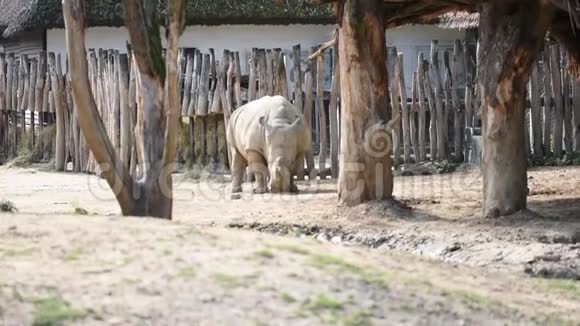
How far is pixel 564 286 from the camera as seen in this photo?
7223 mm

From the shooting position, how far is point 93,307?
15.9 ft

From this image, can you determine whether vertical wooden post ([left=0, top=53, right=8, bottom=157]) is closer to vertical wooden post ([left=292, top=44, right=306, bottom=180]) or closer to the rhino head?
vertical wooden post ([left=292, top=44, right=306, bottom=180])

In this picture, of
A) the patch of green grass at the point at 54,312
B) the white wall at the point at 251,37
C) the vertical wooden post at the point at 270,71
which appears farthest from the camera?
the white wall at the point at 251,37

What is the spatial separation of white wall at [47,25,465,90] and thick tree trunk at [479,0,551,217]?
1433 cm

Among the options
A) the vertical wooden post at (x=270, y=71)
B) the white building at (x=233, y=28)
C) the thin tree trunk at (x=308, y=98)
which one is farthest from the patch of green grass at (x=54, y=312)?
the white building at (x=233, y=28)

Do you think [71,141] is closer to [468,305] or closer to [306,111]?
[306,111]

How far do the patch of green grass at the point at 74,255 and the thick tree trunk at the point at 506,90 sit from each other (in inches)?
209

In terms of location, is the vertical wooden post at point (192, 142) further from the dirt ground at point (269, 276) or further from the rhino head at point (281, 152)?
the dirt ground at point (269, 276)

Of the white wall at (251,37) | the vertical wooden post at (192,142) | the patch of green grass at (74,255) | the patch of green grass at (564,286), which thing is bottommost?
the patch of green grass at (564,286)

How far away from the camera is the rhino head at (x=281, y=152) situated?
13531 mm

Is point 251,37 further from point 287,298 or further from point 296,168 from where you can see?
point 287,298

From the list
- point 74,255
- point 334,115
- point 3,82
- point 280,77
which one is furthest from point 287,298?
point 3,82

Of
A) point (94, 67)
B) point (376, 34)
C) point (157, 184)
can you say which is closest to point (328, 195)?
point (376, 34)

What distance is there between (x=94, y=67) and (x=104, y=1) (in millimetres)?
7148
